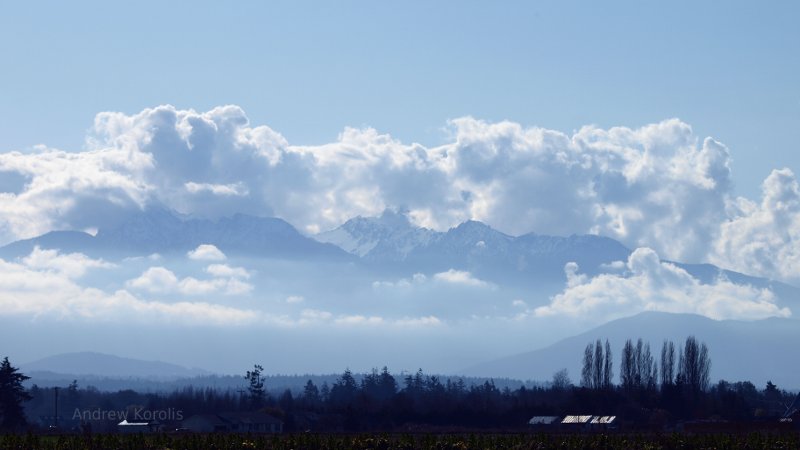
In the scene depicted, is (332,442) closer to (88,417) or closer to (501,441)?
(501,441)

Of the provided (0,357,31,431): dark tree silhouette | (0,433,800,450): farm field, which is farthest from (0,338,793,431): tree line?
(0,433,800,450): farm field

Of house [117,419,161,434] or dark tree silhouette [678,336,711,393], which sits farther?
dark tree silhouette [678,336,711,393]

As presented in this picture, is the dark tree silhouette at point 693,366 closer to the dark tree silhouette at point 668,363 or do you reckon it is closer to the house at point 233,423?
the dark tree silhouette at point 668,363

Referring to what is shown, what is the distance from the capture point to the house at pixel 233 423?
118 metres

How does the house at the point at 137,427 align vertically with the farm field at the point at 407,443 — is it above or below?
below

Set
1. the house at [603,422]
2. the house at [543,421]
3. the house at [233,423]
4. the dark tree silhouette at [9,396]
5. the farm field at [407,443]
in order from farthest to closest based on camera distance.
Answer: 1. the house at [543,421]
2. the house at [233,423]
3. the house at [603,422]
4. the dark tree silhouette at [9,396]
5. the farm field at [407,443]

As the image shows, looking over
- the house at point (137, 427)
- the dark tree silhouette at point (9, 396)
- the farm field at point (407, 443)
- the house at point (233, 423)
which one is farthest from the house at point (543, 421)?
the dark tree silhouette at point (9, 396)

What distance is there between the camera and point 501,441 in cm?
8362

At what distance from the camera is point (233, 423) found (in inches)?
4742

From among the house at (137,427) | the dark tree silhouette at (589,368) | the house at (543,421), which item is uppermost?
the dark tree silhouette at (589,368)

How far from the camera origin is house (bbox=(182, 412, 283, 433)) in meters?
118

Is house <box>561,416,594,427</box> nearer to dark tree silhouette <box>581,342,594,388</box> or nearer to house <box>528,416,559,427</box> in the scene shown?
house <box>528,416,559,427</box>

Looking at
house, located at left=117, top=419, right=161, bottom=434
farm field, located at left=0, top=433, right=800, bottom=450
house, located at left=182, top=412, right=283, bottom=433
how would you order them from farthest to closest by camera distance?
house, located at left=182, top=412, right=283, bottom=433
house, located at left=117, top=419, right=161, bottom=434
farm field, located at left=0, top=433, right=800, bottom=450

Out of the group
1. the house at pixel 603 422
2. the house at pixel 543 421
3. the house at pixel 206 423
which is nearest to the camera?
the house at pixel 603 422
